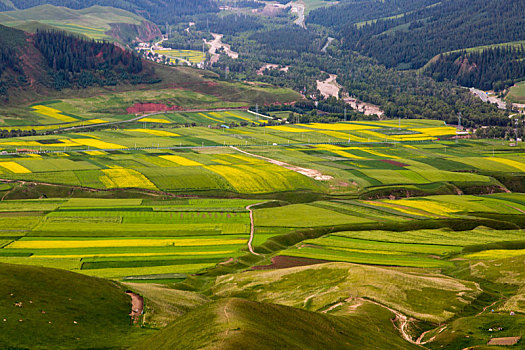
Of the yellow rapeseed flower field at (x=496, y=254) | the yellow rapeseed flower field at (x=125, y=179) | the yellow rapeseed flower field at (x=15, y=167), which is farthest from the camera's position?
the yellow rapeseed flower field at (x=15, y=167)

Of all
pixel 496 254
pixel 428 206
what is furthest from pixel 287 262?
pixel 428 206

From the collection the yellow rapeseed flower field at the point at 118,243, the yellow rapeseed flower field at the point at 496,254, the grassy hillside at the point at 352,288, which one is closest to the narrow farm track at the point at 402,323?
the grassy hillside at the point at 352,288

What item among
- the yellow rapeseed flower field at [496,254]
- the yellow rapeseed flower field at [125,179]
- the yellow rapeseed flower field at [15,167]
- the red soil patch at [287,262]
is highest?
the yellow rapeseed flower field at [15,167]

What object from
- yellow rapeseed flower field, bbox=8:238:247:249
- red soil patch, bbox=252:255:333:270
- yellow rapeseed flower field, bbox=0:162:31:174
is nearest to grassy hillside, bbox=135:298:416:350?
red soil patch, bbox=252:255:333:270

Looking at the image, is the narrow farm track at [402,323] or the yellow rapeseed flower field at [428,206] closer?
the narrow farm track at [402,323]

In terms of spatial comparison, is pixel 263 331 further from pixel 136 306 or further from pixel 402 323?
pixel 402 323

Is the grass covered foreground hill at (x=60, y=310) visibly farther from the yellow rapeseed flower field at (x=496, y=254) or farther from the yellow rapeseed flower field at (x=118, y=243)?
the yellow rapeseed flower field at (x=496, y=254)
